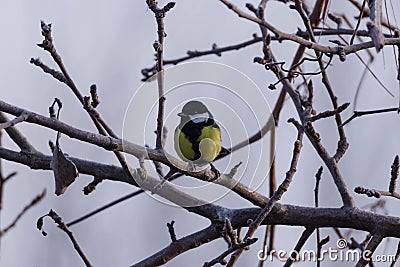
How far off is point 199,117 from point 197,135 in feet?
0.12

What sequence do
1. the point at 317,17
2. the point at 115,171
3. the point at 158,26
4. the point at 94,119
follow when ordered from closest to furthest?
the point at 158,26, the point at 94,119, the point at 115,171, the point at 317,17

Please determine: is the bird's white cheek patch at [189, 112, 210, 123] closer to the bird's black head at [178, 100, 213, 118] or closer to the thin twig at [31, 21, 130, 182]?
the bird's black head at [178, 100, 213, 118]

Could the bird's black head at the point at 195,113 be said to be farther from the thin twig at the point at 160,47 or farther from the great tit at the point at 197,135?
the thin twig at the point at 160,47

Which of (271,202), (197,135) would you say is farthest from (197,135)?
(271,202)

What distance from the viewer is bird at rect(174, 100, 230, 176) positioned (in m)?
1.40

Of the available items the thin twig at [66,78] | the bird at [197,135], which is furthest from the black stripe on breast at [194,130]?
the thin twig at [66,78]

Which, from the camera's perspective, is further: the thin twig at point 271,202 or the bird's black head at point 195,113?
the bird's black head at point 195,113

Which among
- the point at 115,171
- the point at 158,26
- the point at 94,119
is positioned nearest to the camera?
the point at 158,26

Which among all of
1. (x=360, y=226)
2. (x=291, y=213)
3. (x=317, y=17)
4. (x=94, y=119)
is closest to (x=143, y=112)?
(x=94, y=119)

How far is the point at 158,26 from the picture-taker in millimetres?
1114

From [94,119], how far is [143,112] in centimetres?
10

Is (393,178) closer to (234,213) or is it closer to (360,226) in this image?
(360,226)

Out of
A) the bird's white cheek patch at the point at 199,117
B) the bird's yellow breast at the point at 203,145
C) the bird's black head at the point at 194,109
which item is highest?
the bird's black head at the point at 194,109

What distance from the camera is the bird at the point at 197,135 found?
140cm
